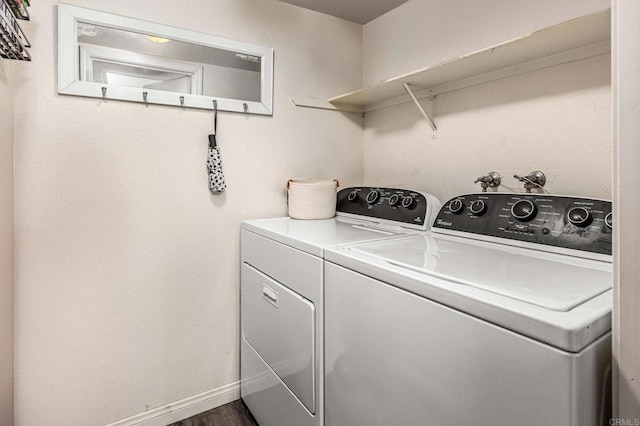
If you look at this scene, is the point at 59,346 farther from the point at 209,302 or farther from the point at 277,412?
the point at 277,412

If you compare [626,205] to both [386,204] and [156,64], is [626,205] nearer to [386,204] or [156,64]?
[386,204]

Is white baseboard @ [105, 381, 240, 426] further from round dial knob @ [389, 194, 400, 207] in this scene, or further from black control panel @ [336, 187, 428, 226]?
round dial knob @ [389, 194, 400, 207]

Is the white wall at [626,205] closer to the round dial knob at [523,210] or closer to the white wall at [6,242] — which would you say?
the round dial knob at [523,210]

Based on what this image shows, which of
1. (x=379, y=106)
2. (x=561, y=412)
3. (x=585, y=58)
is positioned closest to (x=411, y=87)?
(x=379, y=106)

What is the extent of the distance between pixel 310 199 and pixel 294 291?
0.69 m

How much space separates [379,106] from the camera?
2219 mm

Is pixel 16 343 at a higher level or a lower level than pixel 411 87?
lower

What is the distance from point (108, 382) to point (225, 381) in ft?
1.83

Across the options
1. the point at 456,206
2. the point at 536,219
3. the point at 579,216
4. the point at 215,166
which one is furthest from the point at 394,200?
the point at 215,166

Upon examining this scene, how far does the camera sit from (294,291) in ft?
4.53

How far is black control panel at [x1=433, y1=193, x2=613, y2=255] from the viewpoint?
42.3 inches

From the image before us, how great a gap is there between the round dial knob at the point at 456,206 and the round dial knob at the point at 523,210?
0.21 meters

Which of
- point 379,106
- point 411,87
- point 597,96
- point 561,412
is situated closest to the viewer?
point 561,412

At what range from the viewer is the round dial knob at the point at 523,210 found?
1.24 metres
